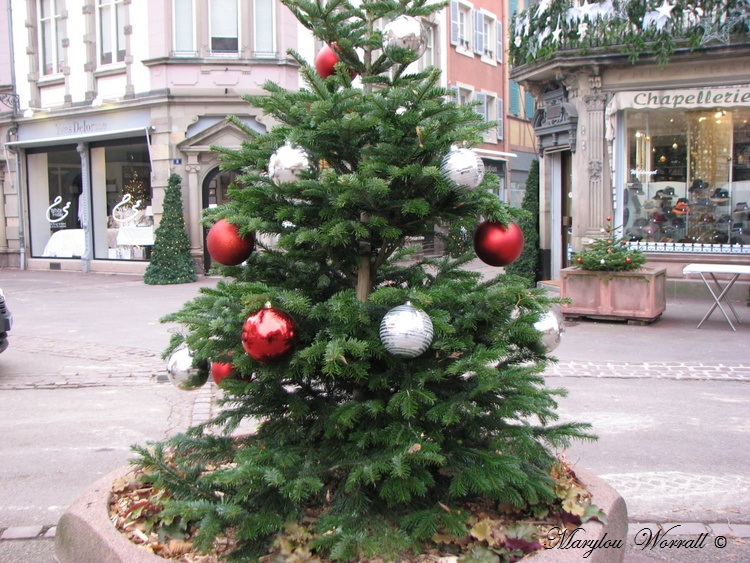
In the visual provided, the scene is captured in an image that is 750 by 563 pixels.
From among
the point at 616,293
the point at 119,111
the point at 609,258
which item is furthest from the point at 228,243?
the point at 119,111

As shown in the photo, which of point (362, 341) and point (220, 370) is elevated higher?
point (362, 341)

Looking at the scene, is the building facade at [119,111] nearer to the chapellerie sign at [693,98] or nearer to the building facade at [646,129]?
the building facade at [646,129]

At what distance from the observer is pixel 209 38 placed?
750 inches

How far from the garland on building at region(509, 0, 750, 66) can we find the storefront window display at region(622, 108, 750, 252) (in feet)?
4.52

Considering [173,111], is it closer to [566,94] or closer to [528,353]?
[566,94]

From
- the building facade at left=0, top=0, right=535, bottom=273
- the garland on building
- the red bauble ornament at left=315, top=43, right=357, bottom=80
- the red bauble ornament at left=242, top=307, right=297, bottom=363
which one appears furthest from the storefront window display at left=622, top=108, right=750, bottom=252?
the red bauble ornament at left=242, top=307, right=297, bottom=363

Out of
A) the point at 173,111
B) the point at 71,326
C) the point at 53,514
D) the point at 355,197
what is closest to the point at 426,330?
the point at 355,197

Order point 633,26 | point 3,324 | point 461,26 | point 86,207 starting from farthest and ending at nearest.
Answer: point 461,26 → point 86,207 → point 633,26 → point 3,324

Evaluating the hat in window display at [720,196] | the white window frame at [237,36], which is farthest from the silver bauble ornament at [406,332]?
the white window frame at [237,36]

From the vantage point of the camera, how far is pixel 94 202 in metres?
21.5

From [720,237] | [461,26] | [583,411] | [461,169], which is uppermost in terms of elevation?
[461,26]

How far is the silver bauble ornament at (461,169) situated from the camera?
2697 mm

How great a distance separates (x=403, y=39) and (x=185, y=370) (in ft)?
5.21

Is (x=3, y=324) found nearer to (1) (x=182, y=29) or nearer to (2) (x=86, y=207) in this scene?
(1) (x=182, y=29)
